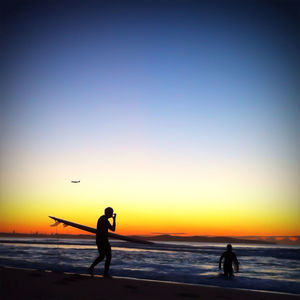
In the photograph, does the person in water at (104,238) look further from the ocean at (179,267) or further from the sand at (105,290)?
the ocean at (179,267)

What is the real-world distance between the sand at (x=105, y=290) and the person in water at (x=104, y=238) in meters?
0.61

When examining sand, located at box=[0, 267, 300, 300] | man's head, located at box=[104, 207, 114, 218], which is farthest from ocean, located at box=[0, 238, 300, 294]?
man's head, located at box=[104, 207, 114, 218]

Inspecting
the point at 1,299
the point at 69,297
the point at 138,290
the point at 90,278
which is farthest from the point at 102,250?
the point at 1,299

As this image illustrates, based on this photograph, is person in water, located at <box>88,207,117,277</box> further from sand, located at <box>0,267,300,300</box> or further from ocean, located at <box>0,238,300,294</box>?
ocean, located at <box>0,238,300,294</box>

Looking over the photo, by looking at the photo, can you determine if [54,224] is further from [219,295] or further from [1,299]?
[219,295]

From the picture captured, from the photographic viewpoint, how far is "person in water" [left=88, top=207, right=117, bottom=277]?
817 centimetres

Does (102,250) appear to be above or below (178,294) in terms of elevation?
above

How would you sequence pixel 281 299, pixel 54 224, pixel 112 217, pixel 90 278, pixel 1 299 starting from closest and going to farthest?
pixel 1 299 < pixel 281 299 < pixel 90 278 < pixel 112 217 < pixel 54 224

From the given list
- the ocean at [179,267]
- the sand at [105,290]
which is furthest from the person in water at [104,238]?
the ocean at [179,267]

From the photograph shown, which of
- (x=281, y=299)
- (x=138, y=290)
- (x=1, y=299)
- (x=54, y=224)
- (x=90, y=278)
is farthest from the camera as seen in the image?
(x=54, y=224)

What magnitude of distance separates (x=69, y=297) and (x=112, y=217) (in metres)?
3.07

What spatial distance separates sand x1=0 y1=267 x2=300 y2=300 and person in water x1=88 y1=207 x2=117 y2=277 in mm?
609

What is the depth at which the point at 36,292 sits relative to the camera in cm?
591

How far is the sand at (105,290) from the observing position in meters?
5.74
